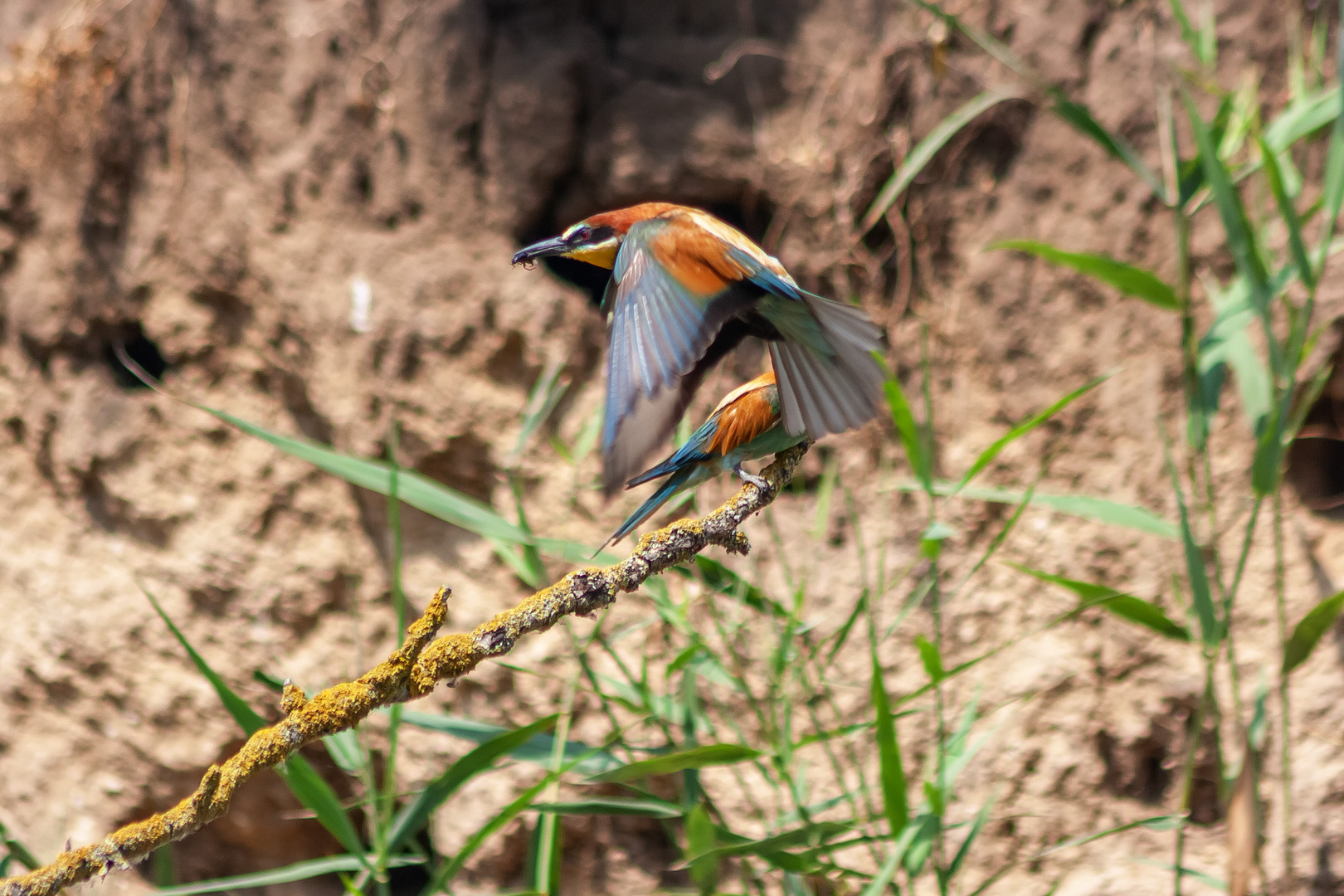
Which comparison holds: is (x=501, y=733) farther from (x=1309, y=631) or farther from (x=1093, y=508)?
(x=1309, y=631)

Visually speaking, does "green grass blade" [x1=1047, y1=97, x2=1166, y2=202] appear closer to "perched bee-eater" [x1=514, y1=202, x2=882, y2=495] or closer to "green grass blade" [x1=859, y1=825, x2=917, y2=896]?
"perched bee-eater" [x1=514, y1=202, x2=882, y2=495]

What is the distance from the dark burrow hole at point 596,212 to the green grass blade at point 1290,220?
1133 mm

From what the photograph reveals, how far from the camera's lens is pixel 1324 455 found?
1.91 metres

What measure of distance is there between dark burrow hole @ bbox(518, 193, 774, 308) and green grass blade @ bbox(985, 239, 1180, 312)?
1002mm

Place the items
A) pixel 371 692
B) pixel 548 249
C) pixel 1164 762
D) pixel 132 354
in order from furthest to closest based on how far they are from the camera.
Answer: pixel 132 354, pixel 1164 762, pixel 548 249, pixel 371 692

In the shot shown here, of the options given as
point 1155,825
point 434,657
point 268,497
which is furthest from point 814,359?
point 268,497

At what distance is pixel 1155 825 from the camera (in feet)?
4.33

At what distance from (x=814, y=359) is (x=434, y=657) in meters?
0.38

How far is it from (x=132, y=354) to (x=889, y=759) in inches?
82.1

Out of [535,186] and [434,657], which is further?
[535,186]

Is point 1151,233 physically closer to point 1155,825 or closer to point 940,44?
point 940,44

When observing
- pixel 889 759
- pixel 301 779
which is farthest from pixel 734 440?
pixel 301 779

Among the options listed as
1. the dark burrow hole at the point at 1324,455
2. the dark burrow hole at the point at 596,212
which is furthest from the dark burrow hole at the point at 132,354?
the dark burrow hole at the point at 1324,455

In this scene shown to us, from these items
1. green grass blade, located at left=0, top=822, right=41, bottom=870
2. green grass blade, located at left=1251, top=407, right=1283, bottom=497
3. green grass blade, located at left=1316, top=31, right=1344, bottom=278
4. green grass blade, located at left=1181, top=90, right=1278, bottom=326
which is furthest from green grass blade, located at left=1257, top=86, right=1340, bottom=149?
green grass blade, located at left=0, top=822, right=41, bottom=870
